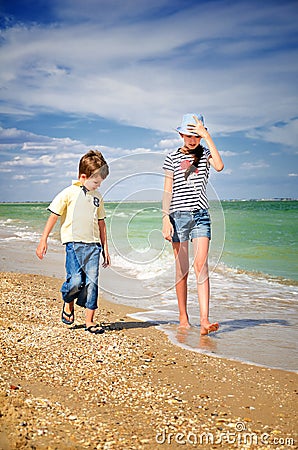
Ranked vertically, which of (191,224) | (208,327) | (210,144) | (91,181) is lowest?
(208,327)

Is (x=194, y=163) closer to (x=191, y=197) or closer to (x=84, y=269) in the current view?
(x=191, y=197)

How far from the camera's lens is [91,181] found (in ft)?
15.1

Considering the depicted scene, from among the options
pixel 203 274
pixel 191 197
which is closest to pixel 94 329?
pixel 203 274

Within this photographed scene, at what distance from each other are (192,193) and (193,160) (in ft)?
0.97

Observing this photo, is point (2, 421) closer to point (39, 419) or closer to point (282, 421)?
point (39, 419)

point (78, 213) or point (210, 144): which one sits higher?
point (210, 144)

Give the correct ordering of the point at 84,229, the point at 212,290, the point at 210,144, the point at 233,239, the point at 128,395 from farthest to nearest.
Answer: the point at 233,239, the point at 212,290, the point at 84,229, the point at 210,144, the point at 128,395

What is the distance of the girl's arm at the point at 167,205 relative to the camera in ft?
15.2

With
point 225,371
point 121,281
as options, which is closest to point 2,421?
point 225,371

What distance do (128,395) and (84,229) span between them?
6.00ft

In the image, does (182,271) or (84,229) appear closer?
(84,229)

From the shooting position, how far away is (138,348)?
13.5 feet

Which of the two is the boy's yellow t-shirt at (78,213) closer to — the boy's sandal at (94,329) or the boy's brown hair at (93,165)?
the boy's brown hair at (93,165)

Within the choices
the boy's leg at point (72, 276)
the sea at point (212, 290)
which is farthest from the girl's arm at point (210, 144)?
the boy's leg at point (72, 276)
